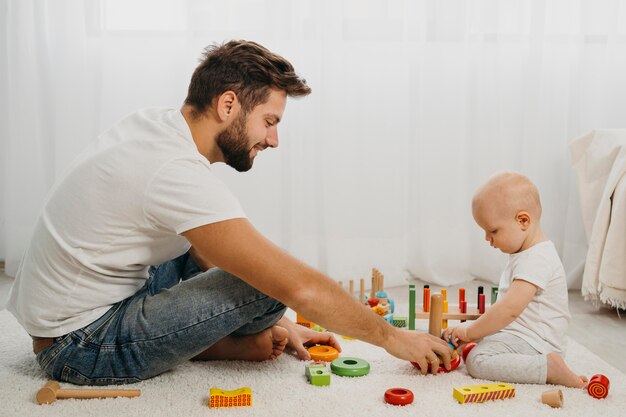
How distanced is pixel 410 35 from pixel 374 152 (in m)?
0.47

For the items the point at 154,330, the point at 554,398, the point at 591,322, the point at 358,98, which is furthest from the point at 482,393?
the point at 358,98

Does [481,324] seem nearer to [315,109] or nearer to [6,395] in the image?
[6,395]

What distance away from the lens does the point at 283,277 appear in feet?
4.06

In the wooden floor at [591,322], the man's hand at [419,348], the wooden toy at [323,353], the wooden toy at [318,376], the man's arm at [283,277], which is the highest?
the man's arm at [283,277]

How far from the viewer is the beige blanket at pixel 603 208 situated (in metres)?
2.13

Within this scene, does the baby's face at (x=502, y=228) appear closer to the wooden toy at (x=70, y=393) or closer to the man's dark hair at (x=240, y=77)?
the man's dark hair at (x=240, y=77)

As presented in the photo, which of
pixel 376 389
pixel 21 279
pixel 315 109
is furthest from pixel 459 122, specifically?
pixel 21 279

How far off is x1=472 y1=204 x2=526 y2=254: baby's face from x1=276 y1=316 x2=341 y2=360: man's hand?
455mm

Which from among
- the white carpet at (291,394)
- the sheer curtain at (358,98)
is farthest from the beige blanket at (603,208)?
the white carpet at (291,394)

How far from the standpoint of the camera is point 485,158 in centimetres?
275

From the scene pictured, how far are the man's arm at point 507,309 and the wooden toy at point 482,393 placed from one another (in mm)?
152

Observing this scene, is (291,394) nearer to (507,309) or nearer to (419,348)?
(419,348)

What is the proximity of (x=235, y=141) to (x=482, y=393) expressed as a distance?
71cm

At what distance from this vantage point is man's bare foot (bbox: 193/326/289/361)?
1568 mm
